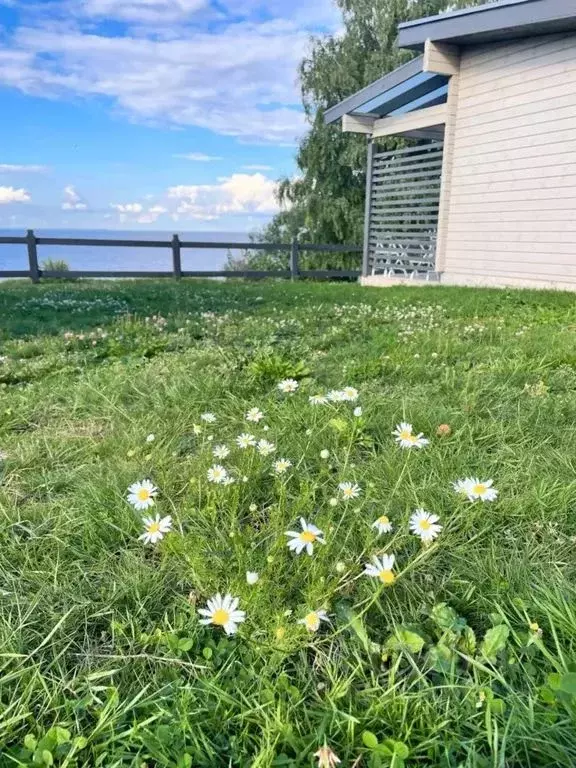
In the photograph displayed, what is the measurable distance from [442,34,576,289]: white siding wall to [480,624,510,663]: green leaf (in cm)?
718

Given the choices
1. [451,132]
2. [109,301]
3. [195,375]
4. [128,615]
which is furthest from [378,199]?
[128,615]

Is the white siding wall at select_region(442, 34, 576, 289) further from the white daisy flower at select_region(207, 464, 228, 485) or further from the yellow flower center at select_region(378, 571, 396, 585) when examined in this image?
the yellow flower center at select_region(378, 571, 396, 585)

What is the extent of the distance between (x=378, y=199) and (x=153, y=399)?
10.1 metres

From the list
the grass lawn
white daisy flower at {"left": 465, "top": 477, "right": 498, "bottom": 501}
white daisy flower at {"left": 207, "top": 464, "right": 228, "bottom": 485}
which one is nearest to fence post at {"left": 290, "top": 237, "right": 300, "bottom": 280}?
the grass lawn

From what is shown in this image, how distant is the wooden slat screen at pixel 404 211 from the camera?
32.6ft

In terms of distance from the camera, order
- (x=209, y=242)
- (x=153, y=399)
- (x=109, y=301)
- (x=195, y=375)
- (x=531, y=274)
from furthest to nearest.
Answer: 1. (x=209, y=242)
2. (x=531, y=274)
3. (x=109, y=301)
4. (x=195, y=375)
5. (x=153, y=399)

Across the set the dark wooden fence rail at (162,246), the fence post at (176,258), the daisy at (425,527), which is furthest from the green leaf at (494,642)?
the fence post at (176,258)

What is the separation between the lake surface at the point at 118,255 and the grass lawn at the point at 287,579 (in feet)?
34.5

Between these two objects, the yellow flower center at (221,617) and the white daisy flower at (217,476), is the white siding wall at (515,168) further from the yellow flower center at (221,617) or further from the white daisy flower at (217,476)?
the yellow flower center at (221,617)

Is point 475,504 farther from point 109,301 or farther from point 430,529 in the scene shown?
point 109,301

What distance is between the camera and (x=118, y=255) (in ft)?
45.4

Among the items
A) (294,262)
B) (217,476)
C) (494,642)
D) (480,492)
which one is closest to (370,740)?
(494,642)

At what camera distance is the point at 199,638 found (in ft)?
3.96

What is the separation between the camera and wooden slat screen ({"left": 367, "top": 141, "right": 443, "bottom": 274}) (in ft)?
32.6
